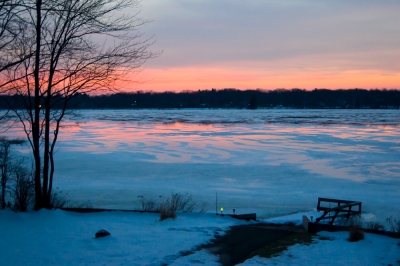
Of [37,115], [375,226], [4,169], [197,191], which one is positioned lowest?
[197,191]

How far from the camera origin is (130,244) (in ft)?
20.6

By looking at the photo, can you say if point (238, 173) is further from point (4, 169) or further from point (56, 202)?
point (4, 169)

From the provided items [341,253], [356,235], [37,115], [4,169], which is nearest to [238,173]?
[4,169]

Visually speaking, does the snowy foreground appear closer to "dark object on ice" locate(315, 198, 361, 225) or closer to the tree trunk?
the tree trunk

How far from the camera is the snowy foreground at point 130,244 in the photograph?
5.58m

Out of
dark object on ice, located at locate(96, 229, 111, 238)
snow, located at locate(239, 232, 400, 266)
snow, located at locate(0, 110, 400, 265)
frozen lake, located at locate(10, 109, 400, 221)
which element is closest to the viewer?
snow, located at locate(239, 232, 400, 266)

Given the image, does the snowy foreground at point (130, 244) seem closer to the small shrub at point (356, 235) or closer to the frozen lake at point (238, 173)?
the small shrub at point (356, 235)

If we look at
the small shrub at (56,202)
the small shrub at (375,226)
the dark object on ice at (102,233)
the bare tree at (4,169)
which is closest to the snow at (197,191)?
the dark object on ice at (102,233)

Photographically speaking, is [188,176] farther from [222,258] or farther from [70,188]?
[222,258]

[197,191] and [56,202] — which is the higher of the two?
[56,202]

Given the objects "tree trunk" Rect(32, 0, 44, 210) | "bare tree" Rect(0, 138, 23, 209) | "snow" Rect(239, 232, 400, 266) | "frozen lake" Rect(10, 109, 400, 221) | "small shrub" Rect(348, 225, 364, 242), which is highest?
"tree trunk" Rect(32, 0, 44, 210)

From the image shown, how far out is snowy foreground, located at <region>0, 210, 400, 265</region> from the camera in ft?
18.3

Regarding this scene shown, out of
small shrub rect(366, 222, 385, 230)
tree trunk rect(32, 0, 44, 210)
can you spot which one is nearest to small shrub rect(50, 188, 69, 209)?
tree trunk rect(32, 0, 44, 210)

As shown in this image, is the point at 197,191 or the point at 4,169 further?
the point at 197,191
